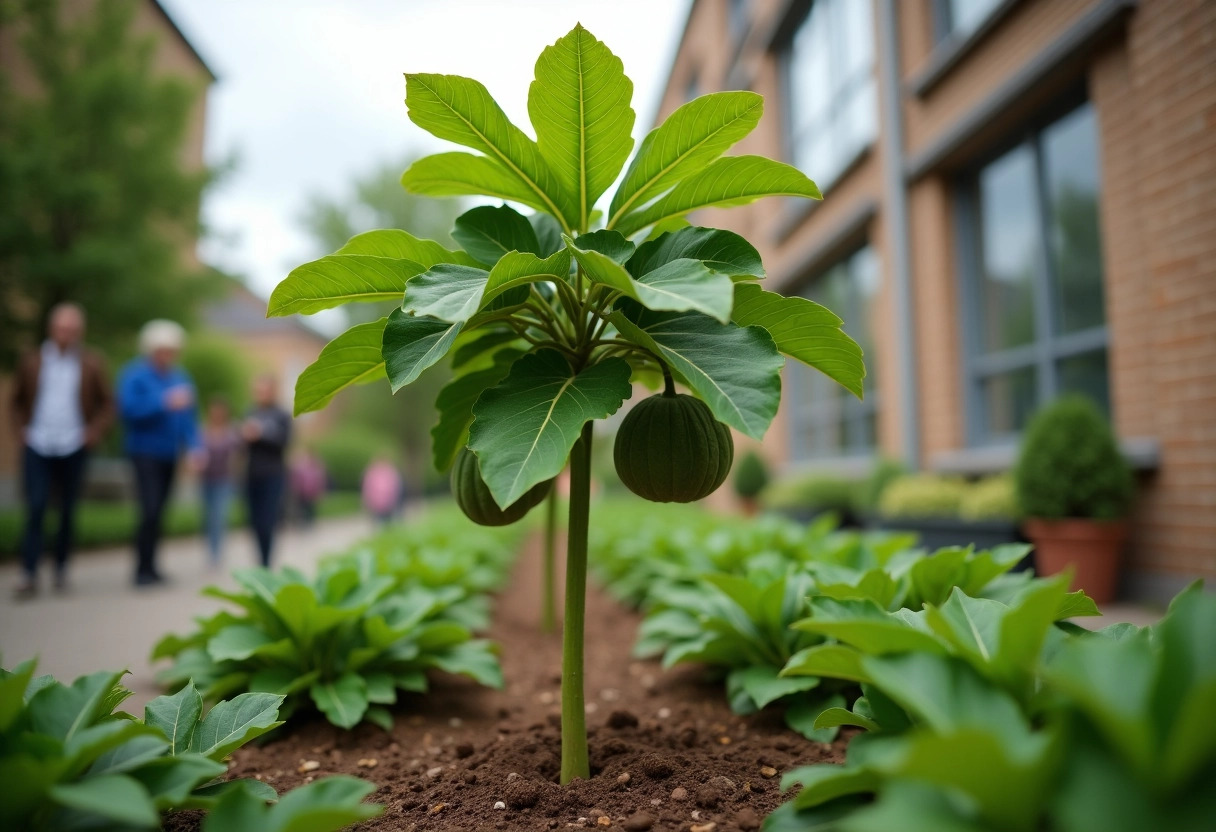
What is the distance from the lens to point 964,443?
6.87 metres

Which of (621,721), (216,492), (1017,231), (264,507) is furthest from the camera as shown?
(216,492)

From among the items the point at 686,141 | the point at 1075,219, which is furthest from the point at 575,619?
the point at 1075,219

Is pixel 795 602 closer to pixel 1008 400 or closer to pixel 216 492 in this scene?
pixel 1008 400

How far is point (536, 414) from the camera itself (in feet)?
4.25

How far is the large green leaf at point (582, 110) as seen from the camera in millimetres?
1387

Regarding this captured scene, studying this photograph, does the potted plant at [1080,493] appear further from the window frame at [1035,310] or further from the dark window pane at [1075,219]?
the dark window pane at [1075,219]

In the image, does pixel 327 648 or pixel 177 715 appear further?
pixel 327 648

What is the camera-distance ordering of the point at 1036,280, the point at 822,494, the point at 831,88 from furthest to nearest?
the point at 831,88 → the point at 822,494 → the point at 1036,280

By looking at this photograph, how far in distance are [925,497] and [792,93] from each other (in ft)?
27.5

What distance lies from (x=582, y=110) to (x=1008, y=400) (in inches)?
247

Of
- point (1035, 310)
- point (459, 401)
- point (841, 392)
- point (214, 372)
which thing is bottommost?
point (459, 401)

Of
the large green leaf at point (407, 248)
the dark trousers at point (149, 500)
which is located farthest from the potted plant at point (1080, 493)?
the dark trousers at point (149, 500)

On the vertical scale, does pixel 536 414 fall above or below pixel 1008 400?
below

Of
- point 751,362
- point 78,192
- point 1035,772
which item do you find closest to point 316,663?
point 751,362
